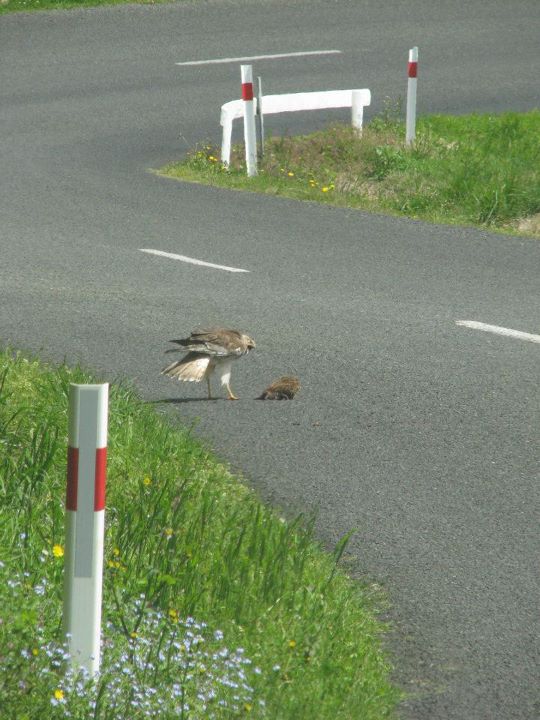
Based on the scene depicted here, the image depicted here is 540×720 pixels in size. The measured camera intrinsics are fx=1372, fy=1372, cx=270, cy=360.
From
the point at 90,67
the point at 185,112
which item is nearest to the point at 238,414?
the point at 185,112

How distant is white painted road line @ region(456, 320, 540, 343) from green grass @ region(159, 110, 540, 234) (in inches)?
156

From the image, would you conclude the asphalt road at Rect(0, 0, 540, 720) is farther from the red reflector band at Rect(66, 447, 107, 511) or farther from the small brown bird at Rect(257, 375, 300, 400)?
the red reflector band at Rect(66, 447, 107, 511)

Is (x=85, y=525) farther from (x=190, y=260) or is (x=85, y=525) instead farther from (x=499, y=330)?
(x=190, y=260)

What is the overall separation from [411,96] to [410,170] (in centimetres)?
95

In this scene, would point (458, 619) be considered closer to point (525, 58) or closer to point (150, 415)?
point (150, 415)

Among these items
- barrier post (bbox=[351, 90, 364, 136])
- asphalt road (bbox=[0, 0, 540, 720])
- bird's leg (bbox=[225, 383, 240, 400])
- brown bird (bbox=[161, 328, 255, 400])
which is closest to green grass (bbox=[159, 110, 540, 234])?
barrier post (bbox=[351, 90, 364, 136])

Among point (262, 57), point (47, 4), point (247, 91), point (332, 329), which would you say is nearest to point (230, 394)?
point (332, 329)

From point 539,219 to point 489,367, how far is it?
5254 mm

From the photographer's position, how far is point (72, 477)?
377 centimetres

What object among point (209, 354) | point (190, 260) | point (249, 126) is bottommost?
point (190, 260)

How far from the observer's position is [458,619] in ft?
15.9

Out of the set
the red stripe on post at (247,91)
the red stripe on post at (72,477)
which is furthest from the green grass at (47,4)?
the red stripe on post at (72,477)

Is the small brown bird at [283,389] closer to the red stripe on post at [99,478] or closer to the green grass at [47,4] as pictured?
the red stripe on post at [99,478]

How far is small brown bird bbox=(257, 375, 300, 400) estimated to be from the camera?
7.13 meters
